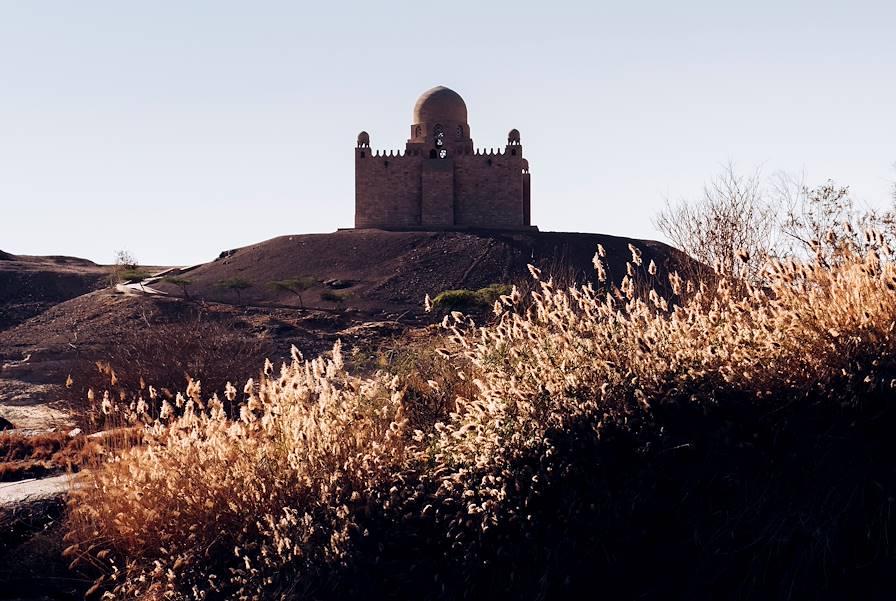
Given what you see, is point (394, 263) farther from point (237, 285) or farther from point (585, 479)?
point (585, 479)

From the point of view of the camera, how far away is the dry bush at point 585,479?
5363 millimetres

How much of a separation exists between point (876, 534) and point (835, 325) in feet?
3.98

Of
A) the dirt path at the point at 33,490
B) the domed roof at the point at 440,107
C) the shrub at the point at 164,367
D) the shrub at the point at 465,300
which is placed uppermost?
the domed roof at the point at 440,107

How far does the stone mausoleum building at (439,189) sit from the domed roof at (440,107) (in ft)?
9.70

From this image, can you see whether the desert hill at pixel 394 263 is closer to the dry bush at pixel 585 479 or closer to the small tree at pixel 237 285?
the small tree at pixel 237 285

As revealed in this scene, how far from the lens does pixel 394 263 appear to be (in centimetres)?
4741

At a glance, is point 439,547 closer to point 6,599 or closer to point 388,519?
point 388,519

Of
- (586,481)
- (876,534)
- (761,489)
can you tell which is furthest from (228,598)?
(876,534)

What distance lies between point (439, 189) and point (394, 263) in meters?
9.19

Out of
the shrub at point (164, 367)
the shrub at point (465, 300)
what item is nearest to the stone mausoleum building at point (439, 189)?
the shrub at point (465, 300)

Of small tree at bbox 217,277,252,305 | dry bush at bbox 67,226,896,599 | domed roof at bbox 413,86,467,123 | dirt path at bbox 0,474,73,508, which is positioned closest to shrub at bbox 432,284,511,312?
small tree at bbox 217,277,252,305

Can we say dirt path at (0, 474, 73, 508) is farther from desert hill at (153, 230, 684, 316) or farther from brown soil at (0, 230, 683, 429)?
desert hill at (153, 230, 684, 316)

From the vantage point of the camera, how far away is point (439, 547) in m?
5.97

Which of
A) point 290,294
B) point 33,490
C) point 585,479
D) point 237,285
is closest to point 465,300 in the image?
point 290,294
